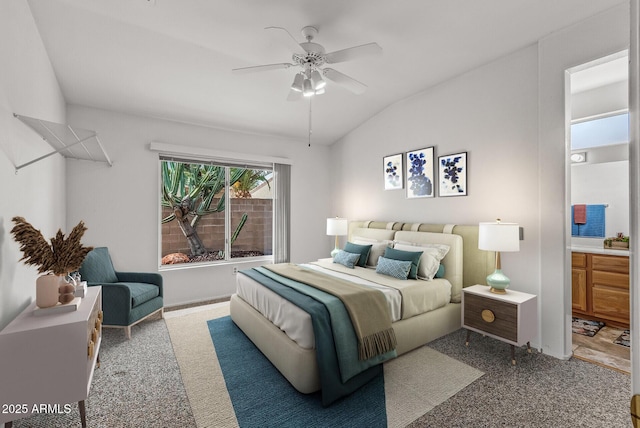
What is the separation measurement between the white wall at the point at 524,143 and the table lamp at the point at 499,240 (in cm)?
39

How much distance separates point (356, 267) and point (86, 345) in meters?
2.86

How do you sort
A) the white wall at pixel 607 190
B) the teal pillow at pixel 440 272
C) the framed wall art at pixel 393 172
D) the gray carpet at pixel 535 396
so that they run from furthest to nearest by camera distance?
the framed wall art at pixel 393 172
the white wall at pixel 607 190
the teal pillow at pixel 440 272
the gray carpet at pixel 535 396

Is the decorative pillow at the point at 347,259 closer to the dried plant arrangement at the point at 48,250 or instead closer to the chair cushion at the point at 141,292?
the chair cushion at the point at 141,292

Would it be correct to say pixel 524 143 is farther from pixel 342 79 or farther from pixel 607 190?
pixel 342 79

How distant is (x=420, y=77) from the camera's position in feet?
12.3

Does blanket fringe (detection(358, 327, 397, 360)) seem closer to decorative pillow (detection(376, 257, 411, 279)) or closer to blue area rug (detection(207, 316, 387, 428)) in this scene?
blue area rug (detection(207, 316, 387, 428))

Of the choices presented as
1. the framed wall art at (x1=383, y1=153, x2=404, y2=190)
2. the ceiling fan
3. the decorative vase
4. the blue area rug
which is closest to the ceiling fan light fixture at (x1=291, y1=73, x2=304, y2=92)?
the ceiling fan

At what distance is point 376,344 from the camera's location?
2439 mm

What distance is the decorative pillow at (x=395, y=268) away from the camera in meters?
3.29

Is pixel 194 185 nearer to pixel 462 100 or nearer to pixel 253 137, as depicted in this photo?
pixel 253 137

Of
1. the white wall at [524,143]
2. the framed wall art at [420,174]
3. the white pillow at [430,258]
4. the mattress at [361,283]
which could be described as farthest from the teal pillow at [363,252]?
the framed wall art at [420,174]

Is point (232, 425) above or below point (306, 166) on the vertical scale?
below

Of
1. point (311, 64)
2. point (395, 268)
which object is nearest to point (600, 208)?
point (395, 268)

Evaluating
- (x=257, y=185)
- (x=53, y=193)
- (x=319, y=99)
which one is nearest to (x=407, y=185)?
(x=319, y=99)
